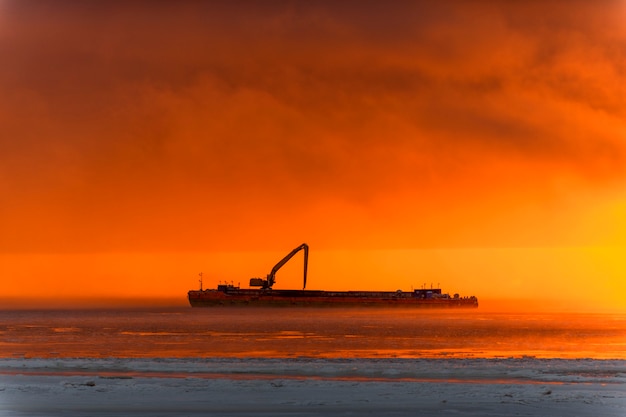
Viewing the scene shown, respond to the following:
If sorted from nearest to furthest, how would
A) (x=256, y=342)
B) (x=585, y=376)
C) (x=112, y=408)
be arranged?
(x=112, y=408), (x=585, y=376), (x=256, y=342)

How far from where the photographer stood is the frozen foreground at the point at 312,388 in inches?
908

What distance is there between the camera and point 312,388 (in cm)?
2761

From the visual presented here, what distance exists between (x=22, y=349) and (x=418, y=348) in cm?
2385

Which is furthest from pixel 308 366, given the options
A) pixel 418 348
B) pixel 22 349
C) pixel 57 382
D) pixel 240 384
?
pixel 22 349

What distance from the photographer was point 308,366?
36.2 meters

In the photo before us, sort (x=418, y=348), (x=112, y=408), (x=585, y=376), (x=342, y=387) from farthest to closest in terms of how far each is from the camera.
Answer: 1. (x=418, y=348)
2. (x=585, y=376)
3. (x=342, y=387)
4. (x=112, y=408)

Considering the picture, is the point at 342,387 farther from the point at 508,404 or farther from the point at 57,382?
the point at 57,382

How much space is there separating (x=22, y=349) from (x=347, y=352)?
19.5 m

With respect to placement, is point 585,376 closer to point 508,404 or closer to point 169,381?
point 508,404

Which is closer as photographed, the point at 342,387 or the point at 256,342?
the point at 342,387

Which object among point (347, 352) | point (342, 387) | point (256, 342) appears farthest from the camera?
point (256, 342)

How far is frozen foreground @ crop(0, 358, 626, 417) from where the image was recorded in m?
23.1

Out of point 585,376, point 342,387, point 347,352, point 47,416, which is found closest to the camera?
point 47,416

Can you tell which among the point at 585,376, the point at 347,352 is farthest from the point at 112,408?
the point at 347,352
